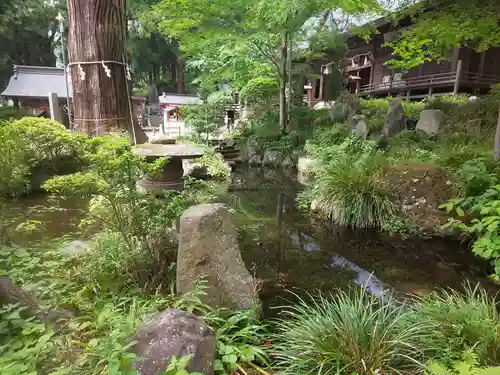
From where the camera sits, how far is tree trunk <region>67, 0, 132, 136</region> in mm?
6535

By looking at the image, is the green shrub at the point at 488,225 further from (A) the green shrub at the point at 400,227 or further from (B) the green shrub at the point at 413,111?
(B) the green shrub at the point at 413,111

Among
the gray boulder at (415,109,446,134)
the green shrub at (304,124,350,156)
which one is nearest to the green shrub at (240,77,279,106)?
the green shrub at (304,124,350,156)

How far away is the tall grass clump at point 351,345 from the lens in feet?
7.04

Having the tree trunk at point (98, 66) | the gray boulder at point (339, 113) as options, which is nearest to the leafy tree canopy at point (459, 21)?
the gray boulder at point (339, 113)

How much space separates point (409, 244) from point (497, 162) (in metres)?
1.88

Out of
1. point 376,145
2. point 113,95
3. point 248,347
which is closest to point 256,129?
point 376,145

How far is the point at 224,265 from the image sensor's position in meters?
2.91

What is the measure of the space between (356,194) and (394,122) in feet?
16.9

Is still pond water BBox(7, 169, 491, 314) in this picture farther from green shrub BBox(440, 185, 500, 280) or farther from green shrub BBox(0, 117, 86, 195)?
green shrub BBox(0, 117, 86, 195)

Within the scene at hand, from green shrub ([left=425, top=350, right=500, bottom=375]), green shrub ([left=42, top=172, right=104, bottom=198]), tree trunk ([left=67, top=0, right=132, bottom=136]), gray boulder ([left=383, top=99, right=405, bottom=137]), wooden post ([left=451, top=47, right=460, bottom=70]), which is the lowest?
green shrub ([left=425, top=350, right=500, bottom=375])

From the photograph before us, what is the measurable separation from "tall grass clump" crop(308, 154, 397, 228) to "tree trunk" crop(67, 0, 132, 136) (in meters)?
4.70

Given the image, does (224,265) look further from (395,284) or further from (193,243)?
(395,284)

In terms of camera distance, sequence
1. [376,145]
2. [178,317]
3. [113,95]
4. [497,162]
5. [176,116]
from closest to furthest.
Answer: [178,317]
[497,162]
[113,95]
[376,145]
[176,116]

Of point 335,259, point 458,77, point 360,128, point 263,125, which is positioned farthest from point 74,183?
point 458,77
